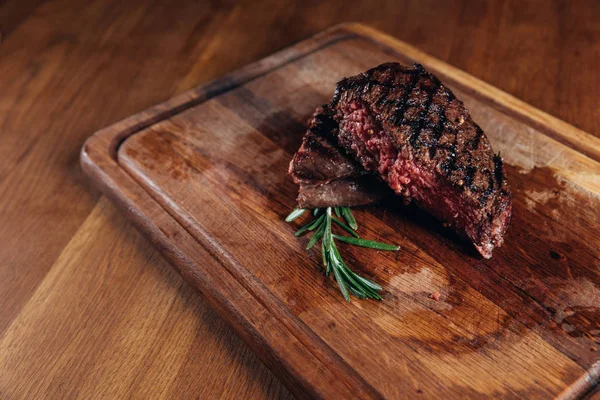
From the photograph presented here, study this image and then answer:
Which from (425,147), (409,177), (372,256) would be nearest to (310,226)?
(372,256)

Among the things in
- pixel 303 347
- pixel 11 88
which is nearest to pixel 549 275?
pixel 303 347

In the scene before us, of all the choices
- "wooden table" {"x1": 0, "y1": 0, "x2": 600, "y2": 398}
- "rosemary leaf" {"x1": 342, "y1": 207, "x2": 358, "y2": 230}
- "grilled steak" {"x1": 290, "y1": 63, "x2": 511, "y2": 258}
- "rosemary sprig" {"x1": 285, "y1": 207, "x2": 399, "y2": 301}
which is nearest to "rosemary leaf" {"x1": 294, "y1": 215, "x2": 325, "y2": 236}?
"rosemary sprig" {"x1": 285, "y1": 207, "x2": 399, "y2": 301}

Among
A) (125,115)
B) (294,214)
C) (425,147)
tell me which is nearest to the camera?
(425,147)

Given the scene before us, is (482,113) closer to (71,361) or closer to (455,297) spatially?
(455,297)

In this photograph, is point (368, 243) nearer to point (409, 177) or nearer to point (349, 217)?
point (349, 217)

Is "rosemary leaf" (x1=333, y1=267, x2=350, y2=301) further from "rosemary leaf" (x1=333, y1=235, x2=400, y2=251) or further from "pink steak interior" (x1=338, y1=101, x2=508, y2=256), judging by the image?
"pink steak interior" (x1=338, y1=101, x2=508, y2=256)

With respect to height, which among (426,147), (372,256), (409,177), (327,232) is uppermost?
(426,147)

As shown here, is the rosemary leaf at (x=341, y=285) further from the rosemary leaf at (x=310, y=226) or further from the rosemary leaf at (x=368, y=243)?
the rosemary leaf at (x=310, y=226)
